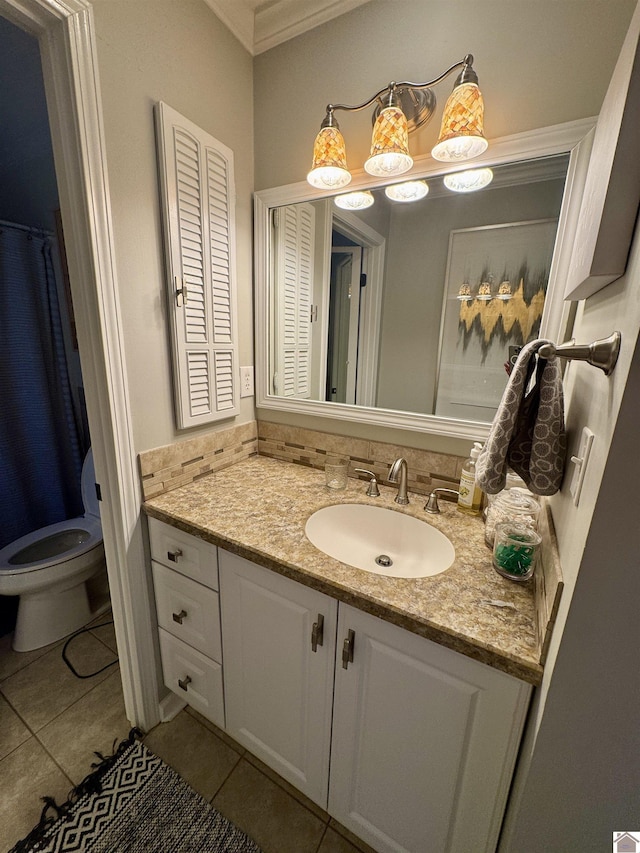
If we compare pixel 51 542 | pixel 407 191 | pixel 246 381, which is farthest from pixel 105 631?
pixel 407 191

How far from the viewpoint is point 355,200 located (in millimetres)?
1154

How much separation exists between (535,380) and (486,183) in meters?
0.69

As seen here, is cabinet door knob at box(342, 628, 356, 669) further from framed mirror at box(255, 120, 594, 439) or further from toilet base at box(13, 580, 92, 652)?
toilet base at box(13, 580, 92, 652)

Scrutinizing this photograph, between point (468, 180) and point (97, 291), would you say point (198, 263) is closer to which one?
point (97, 291)

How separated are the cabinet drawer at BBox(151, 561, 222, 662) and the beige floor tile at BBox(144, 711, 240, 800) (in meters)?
0.39

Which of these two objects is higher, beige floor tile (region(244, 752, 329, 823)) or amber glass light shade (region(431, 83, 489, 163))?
amber glass light shade (region(431, 83, 489, 163))

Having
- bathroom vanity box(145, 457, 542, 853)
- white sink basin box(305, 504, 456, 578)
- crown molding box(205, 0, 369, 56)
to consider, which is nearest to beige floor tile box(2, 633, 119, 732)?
bathroom vanity box(145, 457, 542, 853)

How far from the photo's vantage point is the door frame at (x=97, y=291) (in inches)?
29.8

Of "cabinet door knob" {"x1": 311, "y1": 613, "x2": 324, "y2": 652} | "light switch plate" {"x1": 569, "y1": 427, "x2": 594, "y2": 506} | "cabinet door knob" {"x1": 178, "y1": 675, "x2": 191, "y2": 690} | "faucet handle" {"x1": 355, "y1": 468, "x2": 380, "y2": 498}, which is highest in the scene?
"light switch plate" {"x1": 569, "y1": 427, "x2": 594, "y2": 506}

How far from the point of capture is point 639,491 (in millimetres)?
417

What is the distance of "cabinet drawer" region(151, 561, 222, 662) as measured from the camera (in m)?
1.02

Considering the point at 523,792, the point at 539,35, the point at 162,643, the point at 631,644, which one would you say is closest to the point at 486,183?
the point at 539,35

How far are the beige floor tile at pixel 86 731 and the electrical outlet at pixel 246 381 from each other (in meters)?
1.29

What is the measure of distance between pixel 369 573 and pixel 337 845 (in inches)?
33.9
